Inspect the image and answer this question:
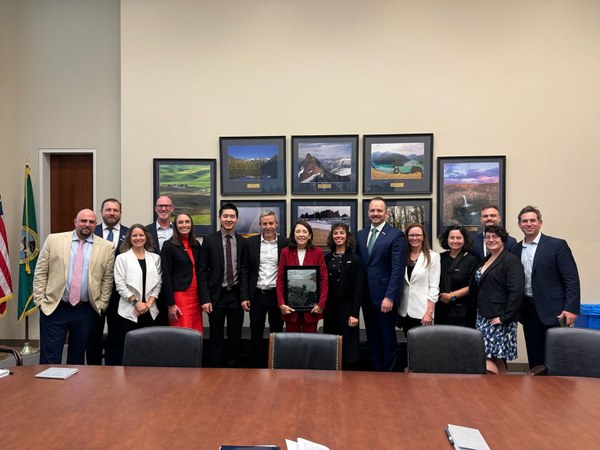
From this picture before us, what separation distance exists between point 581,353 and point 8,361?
570 cm

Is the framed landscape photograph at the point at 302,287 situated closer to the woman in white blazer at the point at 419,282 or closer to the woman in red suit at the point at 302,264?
the woman in red suit at the point at 302,264

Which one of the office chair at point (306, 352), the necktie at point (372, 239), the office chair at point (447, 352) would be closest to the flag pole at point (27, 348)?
Answer: the office chair at point (306, 352)

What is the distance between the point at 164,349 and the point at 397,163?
3.40 meters

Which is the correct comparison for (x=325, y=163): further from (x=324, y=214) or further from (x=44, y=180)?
(x=44, y=180)

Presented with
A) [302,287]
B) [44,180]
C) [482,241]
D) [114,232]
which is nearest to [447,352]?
[302,287]

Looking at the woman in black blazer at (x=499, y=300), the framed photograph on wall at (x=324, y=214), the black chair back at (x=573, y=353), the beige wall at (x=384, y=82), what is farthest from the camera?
the framed photograph on wall at (x=324, y=214)

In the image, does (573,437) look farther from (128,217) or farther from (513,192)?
(128,217)

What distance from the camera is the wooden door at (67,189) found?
18.3 feet

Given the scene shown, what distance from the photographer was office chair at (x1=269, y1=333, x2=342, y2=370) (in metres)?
2.57

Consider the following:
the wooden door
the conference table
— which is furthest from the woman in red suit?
the wooden door

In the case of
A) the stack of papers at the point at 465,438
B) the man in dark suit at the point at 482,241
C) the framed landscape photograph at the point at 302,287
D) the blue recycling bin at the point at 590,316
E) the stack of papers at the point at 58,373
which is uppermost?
the man in dark suit at the point at 482,241

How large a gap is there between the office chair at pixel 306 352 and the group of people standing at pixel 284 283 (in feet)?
3.60

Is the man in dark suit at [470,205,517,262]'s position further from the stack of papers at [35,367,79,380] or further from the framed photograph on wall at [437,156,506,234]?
the stack of papers at [35,367,79,380]

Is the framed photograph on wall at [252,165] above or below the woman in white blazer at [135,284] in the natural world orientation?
above
